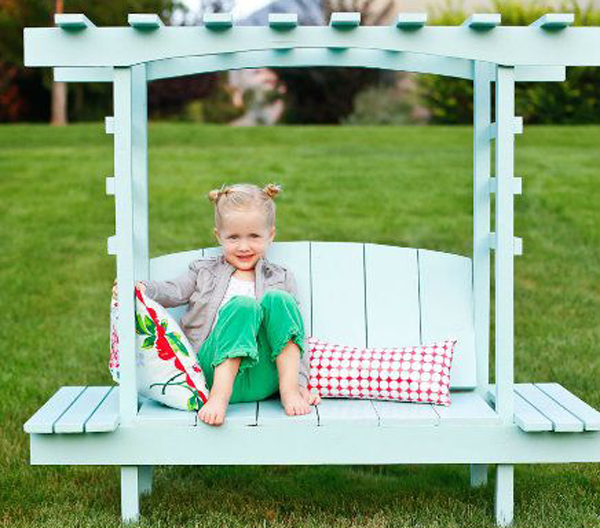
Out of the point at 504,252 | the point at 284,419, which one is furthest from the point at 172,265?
the point at 504,252

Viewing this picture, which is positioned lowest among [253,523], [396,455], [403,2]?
[253,523]

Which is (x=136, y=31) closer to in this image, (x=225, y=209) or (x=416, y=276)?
(x=225, y=209)

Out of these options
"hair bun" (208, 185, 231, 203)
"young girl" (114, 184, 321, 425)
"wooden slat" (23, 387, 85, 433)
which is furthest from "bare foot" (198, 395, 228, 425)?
"hair bun" (208, 185, 231, 203)

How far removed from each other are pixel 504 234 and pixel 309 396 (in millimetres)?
831

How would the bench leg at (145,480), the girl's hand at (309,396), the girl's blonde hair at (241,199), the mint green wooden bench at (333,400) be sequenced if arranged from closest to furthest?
1. the mint green wooden bench at (333,400)
2. the girl's hand at (309,396)
3. the girl's blonde hair at (241,199)
4. the bench leg at (145,480)

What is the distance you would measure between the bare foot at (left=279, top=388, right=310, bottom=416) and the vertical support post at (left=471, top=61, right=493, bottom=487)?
767mm

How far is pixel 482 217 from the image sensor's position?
12.1ft

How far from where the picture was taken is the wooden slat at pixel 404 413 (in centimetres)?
324

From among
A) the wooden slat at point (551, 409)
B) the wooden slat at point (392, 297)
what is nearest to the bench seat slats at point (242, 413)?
the wooden slat at point (392, 297)

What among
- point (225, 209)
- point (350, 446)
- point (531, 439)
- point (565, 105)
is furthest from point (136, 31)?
point (565, 105)

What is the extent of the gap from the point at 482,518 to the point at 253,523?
29.2 inches

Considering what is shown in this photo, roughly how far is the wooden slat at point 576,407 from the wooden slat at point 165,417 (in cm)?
121

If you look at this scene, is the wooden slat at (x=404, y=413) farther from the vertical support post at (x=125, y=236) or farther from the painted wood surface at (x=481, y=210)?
the vertical support post at (x=125, y=236)

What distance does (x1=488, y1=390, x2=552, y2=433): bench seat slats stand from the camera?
3184mm
